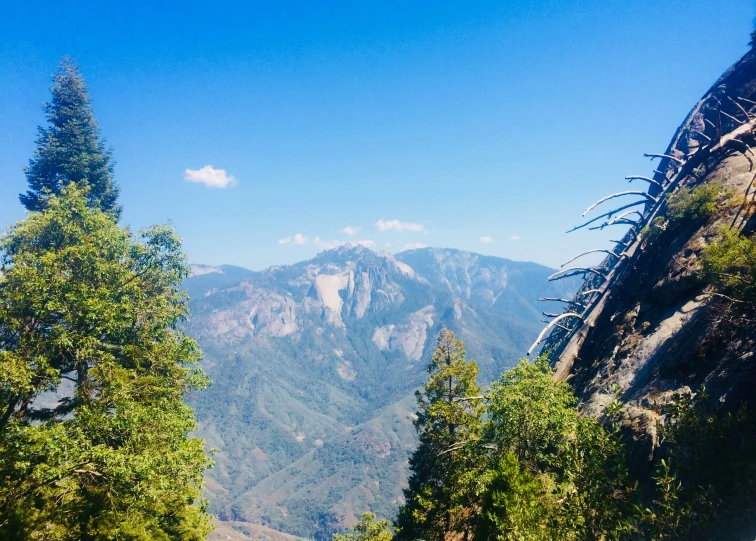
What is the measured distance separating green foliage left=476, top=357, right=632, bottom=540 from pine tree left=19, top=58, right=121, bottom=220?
4207 cm

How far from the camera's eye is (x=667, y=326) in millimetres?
22219

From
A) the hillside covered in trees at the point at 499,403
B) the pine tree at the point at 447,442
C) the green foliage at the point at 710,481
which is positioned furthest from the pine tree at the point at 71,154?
A: the green foliage at the point at 710,481

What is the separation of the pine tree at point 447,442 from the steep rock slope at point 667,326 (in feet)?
24.1

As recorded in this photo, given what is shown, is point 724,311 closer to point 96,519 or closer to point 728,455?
point 728,455

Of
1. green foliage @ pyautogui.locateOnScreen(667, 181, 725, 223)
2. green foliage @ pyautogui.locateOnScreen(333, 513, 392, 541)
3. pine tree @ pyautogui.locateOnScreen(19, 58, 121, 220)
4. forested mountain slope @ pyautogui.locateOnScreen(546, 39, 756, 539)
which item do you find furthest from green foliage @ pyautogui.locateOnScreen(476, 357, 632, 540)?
pine tree @ pyautogui.locateOnScreen(19, 58, 121, 220)

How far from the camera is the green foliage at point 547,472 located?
12.5 meters

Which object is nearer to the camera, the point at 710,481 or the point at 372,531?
the point at 710,481

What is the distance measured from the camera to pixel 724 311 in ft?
53.1

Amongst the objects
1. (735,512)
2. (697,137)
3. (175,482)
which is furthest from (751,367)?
(697,137)

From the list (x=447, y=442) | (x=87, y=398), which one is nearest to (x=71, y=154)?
(x=87, y=398)

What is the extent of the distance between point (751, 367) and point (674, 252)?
1580 cm

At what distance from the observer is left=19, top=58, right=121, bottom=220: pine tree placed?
4234 centimetres

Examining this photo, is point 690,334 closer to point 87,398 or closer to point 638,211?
point 638,211

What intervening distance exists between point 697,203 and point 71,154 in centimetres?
5871
